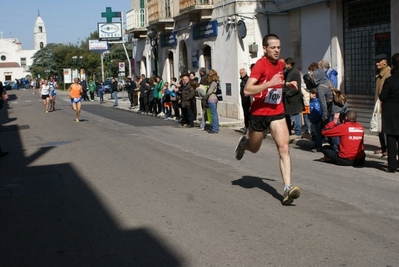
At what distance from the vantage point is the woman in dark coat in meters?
9.79

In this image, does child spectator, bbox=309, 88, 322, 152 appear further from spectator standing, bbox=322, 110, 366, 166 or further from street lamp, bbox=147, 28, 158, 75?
street lamp, bbox=147, 28, 158, 75

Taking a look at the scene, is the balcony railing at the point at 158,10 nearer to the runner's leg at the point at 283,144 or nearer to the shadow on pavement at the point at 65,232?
the shadow on pavement at the point at 65,232

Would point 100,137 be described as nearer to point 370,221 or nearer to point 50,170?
point 50,170

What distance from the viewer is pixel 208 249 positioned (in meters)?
5.66

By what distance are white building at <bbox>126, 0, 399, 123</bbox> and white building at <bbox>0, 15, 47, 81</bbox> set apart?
116621 millimetres

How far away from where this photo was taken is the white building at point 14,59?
5743 inches

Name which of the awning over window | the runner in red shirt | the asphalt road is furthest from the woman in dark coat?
the awning over window

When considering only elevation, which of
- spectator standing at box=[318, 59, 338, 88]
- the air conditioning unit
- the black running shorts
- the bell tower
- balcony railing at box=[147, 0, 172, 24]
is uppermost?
the bell tower

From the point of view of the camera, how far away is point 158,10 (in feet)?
108

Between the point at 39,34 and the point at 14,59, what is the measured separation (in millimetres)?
13627

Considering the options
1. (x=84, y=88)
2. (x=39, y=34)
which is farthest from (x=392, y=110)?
(x=39, y=34)

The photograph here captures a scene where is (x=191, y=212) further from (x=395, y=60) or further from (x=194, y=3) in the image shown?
(x=194, y=3)

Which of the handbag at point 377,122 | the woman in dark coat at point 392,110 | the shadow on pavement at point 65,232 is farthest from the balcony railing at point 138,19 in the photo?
the woman in dark coat at point 392,110

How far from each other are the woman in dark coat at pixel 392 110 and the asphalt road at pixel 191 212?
1.26 ft
